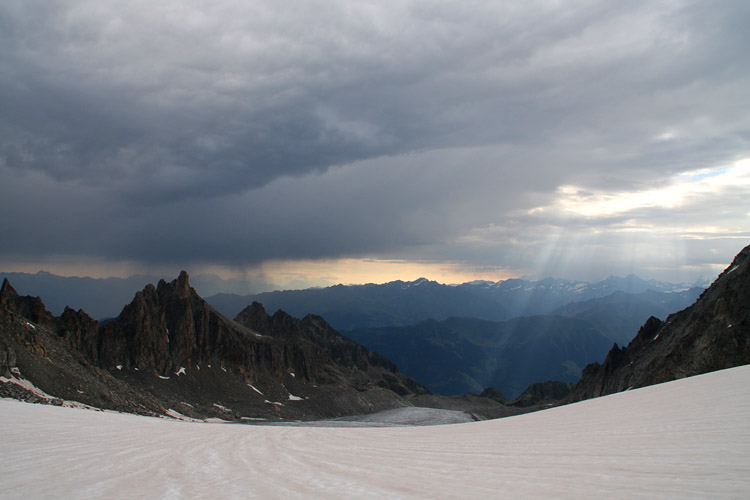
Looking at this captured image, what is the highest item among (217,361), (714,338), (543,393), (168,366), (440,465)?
(440,465)

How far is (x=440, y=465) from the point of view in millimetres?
8156

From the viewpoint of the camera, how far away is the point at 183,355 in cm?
12062

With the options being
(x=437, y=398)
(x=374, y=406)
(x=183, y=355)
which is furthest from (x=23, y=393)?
(x=437, y=398)

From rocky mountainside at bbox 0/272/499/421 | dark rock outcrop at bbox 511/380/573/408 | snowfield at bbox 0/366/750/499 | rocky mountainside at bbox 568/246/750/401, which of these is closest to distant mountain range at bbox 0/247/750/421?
rocky mountainside at bbox 568/246/750/401

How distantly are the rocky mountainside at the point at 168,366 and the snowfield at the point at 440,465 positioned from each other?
154 ft

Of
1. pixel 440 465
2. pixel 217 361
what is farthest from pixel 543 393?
pixel 440 465

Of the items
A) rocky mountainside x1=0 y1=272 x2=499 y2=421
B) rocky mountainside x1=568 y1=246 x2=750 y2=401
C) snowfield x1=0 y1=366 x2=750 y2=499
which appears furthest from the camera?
rocky mountainside x1=0 y1=272 x2=499 y2=421

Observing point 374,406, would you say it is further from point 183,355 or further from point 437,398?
point 183,355

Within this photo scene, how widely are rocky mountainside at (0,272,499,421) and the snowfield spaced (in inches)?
1850

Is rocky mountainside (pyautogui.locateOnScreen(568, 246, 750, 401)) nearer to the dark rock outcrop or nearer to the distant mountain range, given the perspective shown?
the distant mountain range

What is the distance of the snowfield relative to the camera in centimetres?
566

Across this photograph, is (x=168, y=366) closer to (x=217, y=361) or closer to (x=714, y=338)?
(x=217, y=361)

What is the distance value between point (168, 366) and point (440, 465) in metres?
122

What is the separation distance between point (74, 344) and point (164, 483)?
109911mm
